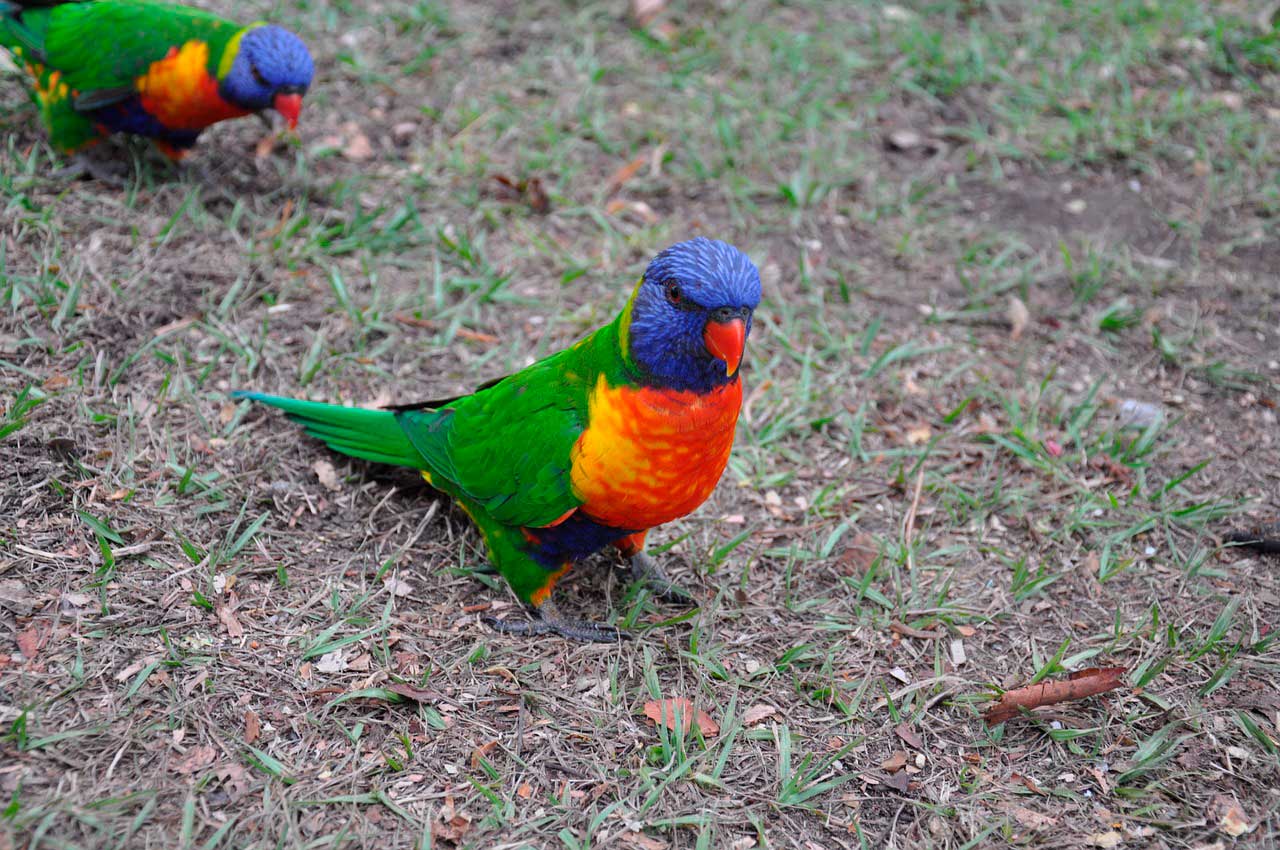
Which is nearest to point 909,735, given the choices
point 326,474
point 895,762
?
point 895,762

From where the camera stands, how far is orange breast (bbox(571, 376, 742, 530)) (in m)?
2.51

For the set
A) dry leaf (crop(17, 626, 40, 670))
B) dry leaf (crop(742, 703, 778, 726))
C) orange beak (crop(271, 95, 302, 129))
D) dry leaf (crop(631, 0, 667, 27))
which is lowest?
dry leaf (crop(742, 703, 778, 726))

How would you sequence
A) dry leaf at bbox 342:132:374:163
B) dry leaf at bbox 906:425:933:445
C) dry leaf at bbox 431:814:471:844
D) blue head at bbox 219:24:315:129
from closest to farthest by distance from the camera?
dry leaf at bbox 431:814:471:844 < dry leaf at bbox 906:425:933:445 < blue head at bbox 219:24:315:129 < dry leaf at bbox 342:132:374:163

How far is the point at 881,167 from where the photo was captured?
497cm

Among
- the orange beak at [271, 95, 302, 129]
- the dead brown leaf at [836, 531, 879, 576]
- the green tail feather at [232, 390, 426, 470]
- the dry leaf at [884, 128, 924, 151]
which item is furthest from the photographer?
the dry leaf at [884, 128, 924, 151]

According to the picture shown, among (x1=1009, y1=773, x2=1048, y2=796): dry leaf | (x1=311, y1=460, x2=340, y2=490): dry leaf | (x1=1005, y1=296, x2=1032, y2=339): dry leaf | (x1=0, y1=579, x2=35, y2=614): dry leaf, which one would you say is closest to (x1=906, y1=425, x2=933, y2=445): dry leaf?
(x1=1005, y1=296, x2=1032, y2=339): dry leaf

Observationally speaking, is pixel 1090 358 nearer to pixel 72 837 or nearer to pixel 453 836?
pixel 453 836

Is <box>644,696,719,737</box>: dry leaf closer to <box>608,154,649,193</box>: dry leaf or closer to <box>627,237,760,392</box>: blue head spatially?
<box>627,237,760,392</box>: blue head

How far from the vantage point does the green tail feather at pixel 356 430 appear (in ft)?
10.3

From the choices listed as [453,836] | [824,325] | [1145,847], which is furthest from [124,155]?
[1145,847]

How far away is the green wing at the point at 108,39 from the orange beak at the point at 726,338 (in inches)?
112

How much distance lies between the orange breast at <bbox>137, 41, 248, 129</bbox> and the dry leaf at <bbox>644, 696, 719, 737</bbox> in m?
3.18

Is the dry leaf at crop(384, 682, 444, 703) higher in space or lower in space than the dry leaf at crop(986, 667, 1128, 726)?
higher

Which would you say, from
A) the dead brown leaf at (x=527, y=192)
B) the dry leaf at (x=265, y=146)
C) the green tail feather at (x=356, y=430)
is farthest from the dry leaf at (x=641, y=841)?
the dry leaf at (x=265, y=146)
